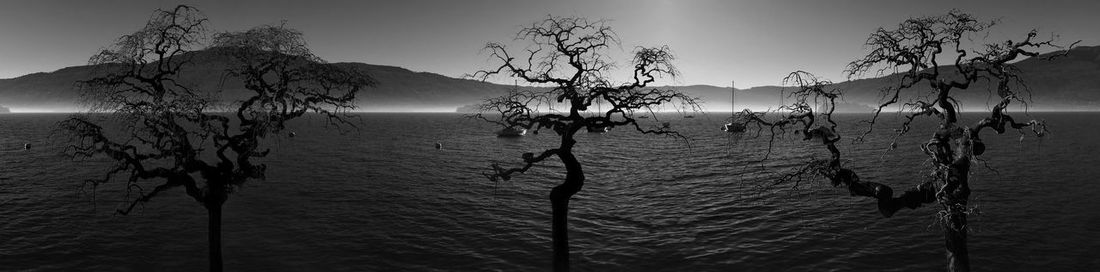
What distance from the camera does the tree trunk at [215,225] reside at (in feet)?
65.6

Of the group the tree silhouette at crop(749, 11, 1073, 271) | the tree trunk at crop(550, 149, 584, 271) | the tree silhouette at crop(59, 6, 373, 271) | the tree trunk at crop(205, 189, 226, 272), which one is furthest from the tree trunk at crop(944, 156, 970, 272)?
the tree trunk at crop(205, 189, 226, 272)

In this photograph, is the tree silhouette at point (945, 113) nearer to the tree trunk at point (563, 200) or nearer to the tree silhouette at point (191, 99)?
the tree trunk at point (563, 200)

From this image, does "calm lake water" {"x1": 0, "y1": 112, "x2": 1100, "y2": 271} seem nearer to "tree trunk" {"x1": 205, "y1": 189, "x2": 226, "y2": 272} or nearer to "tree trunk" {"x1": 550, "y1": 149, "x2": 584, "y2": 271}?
"tree trunk" {"x1": 205, "y1": 189, "x2": 226, "y2": 272}

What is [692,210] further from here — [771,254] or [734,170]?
[734,170]

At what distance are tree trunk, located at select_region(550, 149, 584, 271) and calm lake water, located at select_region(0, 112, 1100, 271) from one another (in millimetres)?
3355

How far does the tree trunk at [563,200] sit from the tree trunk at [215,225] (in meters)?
11.6

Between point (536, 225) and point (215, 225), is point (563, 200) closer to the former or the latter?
→ point (536, 225)

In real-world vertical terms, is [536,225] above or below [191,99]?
below

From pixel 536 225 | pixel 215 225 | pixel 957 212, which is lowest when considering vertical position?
pixel 536 225

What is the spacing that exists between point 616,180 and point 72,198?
40.4m

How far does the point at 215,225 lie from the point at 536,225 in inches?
623

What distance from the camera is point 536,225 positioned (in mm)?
31469

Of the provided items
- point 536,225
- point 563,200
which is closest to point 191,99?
point 563,200

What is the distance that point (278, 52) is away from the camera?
18.9m
